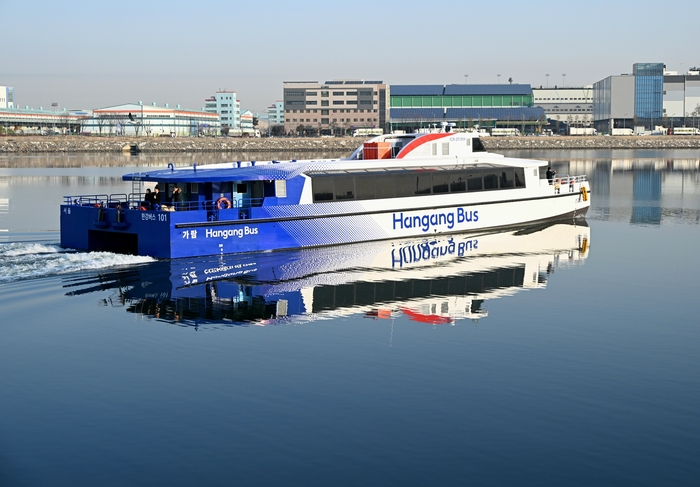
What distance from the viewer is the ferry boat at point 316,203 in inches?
1108

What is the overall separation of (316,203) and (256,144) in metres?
117

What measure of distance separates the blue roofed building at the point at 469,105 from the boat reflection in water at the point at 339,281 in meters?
148

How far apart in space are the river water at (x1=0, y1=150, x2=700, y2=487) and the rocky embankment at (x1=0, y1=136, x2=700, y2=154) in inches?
4436

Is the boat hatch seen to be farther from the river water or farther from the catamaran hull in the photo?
the river water

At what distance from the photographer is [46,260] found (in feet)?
84.7

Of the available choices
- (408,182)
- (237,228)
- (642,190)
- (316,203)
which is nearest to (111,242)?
(237,228)

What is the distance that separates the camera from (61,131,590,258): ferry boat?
92.3 feet

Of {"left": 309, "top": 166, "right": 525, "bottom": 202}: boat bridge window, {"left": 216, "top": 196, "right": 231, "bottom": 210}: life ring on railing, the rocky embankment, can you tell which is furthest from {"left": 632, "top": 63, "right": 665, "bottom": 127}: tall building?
{"left": 216, "top": 196, "right": 231, "bottom": 210}: life ring on railing

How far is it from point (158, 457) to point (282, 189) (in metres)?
18.4

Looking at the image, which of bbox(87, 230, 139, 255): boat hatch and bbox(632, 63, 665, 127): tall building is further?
bbox(632, 63, 665, 127): tall building

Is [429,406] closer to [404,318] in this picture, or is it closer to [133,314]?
[404,318]

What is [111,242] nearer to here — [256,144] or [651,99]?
[256,144]

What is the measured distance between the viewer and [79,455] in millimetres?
12023

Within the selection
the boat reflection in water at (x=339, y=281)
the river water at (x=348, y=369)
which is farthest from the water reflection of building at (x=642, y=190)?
the river water at (x=348, y=369)
